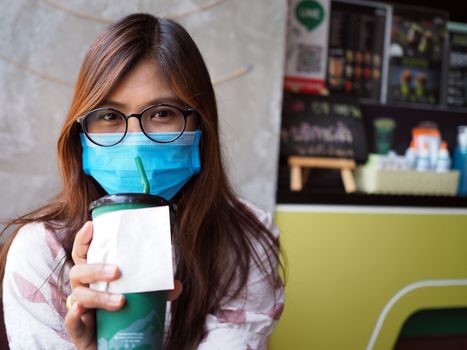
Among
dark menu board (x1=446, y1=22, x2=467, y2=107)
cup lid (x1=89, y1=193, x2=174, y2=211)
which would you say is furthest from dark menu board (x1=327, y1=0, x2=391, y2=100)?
cup lid (x1=89, y1=193, x2=174, y2=211)

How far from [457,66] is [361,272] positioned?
1480mm

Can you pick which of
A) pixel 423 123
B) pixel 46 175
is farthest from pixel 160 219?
pixel 423 123

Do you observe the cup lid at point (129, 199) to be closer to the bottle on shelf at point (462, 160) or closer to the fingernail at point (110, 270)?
the fingernail at point (110, 270)

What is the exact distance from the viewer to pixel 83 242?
70cm

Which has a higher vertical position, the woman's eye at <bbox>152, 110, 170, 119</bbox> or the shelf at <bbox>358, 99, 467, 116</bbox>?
the shelf at <bbox>358, 99, 467, 116</bbox>

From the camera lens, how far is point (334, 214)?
220 centimetres

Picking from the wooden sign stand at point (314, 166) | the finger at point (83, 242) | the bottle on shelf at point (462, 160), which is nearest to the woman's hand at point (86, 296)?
the finger at point (83, 242)

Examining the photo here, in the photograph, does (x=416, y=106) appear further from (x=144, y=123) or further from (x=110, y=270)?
(x=110, y=270)

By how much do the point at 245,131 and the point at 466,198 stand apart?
1246 mm

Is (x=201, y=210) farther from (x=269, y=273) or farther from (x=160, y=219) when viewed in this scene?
(x=160, y=219)

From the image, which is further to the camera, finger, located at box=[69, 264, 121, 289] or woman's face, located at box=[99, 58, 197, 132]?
woman's face, located at box=[99, 58, 197, 132]

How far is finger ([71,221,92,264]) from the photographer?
0.69m

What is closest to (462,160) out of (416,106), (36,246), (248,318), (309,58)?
(416,106)

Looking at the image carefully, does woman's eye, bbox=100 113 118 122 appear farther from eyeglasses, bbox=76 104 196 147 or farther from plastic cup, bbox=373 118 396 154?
plastic cup, bbox=373 118 396 154
